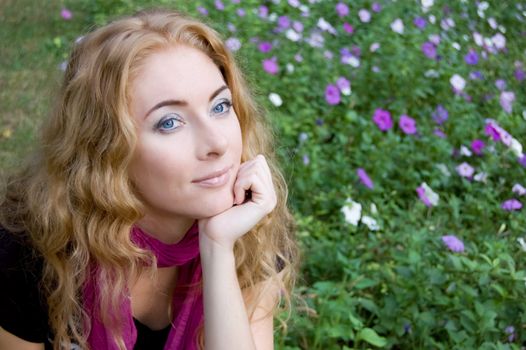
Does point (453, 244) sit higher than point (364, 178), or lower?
higher

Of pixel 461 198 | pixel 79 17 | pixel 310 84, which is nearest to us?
pixel 461 198

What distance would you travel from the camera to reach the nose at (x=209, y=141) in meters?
1.42

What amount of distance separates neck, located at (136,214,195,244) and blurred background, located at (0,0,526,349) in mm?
398

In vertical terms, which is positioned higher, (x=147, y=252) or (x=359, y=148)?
(x=147, y=252)

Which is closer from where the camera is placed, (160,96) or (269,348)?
(160,96)

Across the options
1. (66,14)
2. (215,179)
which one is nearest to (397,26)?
(66,14)

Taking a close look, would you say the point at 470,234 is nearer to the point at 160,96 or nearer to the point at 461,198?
the point at 461,198

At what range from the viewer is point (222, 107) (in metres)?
1.52

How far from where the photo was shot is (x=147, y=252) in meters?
1.58

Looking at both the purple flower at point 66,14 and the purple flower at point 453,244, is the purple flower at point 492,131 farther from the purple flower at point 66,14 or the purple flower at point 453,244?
the purple flower at point 66,14

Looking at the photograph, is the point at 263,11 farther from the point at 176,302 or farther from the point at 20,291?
the point at 20,291

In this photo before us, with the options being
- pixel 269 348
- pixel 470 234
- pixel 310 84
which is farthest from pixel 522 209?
pixel 269 348

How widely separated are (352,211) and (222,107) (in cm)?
117

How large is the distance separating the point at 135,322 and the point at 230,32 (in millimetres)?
1905
